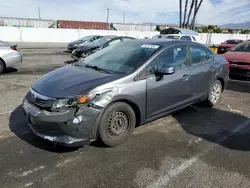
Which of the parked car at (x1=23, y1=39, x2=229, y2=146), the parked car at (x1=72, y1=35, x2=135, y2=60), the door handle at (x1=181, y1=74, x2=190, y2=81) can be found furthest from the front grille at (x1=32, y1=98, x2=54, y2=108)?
the parked car at (x1=72, y1=35, x2=135, y2=60)

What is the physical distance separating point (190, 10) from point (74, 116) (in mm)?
51229

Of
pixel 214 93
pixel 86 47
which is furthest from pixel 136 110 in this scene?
pixel 86 47

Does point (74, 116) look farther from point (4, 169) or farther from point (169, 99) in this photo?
point (169, 99)

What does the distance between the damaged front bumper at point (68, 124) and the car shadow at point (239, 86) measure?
577 cm

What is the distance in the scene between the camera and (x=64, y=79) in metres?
3.57

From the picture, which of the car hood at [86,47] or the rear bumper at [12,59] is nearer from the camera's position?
the rear bumper at [12,59]

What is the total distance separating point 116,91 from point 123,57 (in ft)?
3.30

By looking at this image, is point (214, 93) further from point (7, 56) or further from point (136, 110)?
point (7, 56)

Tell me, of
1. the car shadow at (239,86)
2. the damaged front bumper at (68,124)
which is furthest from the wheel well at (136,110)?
the car shadow at (239,86)

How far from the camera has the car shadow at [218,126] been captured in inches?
151

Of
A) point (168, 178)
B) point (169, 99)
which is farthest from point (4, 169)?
point (169, 99)

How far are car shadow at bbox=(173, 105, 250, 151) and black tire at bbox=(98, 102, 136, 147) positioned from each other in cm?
121

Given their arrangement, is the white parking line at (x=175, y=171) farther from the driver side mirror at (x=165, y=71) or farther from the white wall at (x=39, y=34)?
the white wall at (x=39, y=34)

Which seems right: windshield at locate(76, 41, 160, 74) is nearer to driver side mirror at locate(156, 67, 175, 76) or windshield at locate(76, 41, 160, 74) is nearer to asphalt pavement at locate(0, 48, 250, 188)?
driver side mirror at locate(156, 67, 175, 76)
